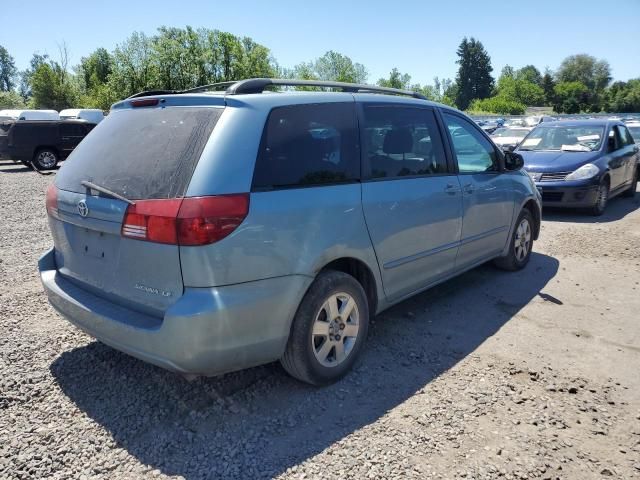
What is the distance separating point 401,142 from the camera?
384 centimetres

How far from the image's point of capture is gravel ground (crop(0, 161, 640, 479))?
2.50 metres

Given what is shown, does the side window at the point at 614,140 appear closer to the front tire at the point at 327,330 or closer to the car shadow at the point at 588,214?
the car shadow at the point at 588,214

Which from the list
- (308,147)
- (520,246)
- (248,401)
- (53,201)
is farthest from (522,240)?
(53,201)

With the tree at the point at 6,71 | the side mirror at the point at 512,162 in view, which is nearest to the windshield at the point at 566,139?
the side mirror at the point at 512,162

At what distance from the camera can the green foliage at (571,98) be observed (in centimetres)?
7850

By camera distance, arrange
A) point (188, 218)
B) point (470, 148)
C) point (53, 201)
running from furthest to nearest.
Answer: point (470, 148) < point (53, 201) < point (188, 218)

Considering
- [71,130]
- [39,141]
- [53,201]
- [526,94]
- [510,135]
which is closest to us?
[53,201]

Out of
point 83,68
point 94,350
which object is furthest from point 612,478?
point 83,68

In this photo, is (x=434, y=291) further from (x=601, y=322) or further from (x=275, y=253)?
(x=275, y=253)

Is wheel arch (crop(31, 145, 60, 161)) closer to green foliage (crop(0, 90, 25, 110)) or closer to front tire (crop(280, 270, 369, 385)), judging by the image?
front tire (crop(280, 270, 369, 385))

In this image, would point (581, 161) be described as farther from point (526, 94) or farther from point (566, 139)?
point (526, 94)

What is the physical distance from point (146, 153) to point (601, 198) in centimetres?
870

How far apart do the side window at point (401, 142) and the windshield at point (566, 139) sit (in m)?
6.68

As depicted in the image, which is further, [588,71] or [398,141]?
[588,71]
